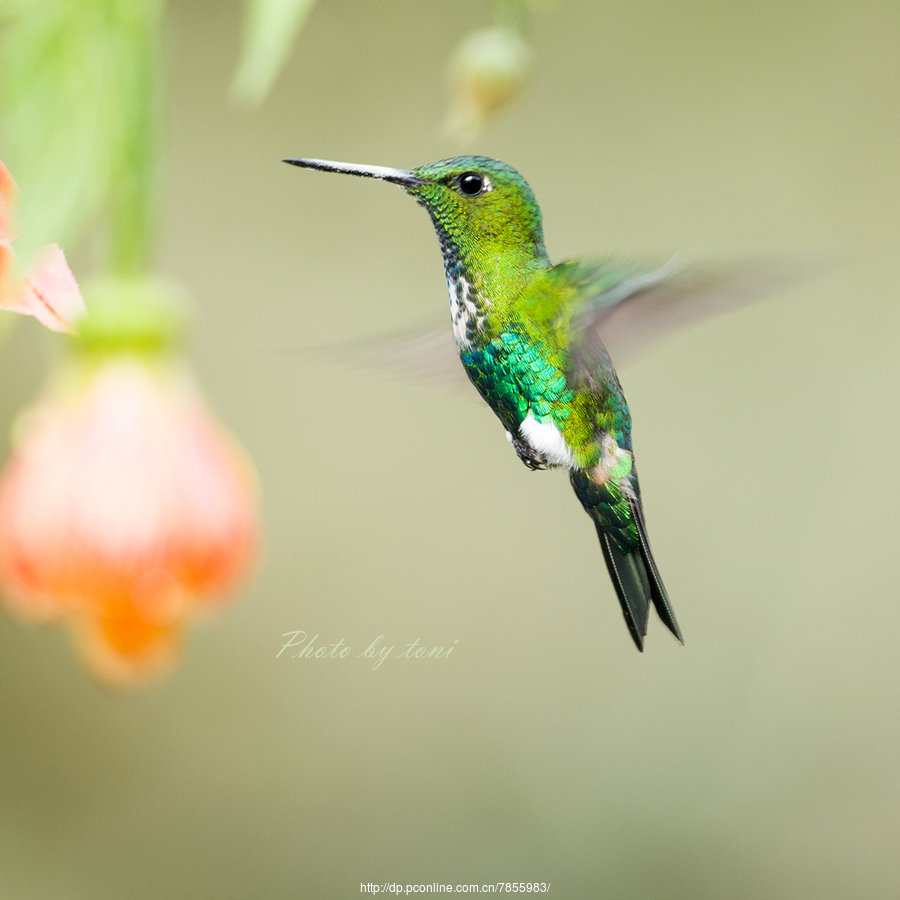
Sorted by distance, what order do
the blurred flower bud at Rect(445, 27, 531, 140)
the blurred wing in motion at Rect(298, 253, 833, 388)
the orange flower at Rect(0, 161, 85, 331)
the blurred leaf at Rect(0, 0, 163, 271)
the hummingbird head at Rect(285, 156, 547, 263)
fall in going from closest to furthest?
the blurred leaf at Rect(0, 0, 163, 271) < the orange flower at Rect(0, 161, 85, 331) < the blurred wing in motion at Rect(298, 253, 833, 388) < the hummingbird head at Rect(285, 156, 547, 263) < the blurred flower bud at Rect(445, 27, 531, 140)

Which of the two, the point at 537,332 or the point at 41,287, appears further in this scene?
the point at 537,332

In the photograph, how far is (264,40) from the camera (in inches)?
14.2

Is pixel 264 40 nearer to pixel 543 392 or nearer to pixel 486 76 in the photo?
pixel 543 392

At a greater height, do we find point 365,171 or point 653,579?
point 365,171

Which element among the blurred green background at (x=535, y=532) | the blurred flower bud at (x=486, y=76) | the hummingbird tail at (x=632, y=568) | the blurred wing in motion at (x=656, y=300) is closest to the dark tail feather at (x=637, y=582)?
the hummingbird tail at (x=632, y=568)

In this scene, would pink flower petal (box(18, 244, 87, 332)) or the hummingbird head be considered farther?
the hummingbird head

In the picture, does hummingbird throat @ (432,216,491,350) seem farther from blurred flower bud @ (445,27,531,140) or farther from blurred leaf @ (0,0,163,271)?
blurred leaf @ (0,0,163,271)

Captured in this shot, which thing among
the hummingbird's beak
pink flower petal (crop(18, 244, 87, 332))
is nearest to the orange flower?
pink flower petal (crop(18, 244, 87, 332))

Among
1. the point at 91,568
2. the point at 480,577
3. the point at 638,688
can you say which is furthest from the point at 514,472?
the point at 91,568

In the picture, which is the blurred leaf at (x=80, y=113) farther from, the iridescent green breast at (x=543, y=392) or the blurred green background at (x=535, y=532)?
the blurred green background at (x=535, y=532)

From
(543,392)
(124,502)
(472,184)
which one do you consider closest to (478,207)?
(472,184)

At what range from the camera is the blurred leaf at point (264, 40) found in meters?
0.35

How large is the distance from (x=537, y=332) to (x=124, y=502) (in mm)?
377

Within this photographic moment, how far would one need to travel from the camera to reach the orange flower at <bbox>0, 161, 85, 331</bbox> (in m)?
0.43
